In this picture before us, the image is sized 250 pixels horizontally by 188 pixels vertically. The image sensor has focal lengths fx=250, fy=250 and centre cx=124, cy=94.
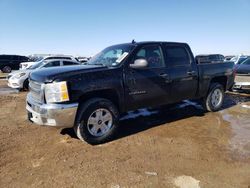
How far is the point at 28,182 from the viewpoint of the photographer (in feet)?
11.2

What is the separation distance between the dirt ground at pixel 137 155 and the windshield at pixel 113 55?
1571 mm

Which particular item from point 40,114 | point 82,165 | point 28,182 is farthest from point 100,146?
point 28,182

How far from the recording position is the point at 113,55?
5680 mm

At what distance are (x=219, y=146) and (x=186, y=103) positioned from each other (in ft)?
13.0

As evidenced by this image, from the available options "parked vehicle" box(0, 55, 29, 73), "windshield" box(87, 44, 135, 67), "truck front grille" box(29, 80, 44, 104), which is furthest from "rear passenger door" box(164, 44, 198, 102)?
"parked vehicle" box(0, 55, 29, 73)

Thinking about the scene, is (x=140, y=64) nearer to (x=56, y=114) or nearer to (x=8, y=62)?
(x=56, y=114)

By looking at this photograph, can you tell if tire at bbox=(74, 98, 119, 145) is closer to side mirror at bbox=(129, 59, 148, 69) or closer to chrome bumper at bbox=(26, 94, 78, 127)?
chrome bumper at bbox=(26, 94, 78, 127)

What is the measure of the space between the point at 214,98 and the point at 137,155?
4024 mm

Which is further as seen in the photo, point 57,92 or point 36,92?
point 36,92

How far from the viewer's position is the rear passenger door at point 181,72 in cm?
595

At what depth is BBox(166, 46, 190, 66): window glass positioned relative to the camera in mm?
5965

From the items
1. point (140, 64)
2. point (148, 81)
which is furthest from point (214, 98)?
point (140, 64)

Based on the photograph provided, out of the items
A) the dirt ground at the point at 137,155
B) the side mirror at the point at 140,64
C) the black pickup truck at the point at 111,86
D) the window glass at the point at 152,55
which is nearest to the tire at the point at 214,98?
the black pickup truck at the point at 111,86

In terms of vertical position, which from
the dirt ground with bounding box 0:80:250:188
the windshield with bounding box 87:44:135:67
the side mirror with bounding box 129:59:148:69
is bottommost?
the dirt ground with bounding box 0:80:250:188
